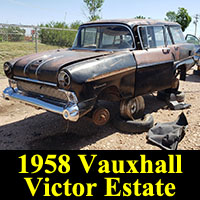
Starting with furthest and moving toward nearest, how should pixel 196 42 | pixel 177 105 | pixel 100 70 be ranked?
pixel 196 42 → pixel 177 105 → pixel 100 70

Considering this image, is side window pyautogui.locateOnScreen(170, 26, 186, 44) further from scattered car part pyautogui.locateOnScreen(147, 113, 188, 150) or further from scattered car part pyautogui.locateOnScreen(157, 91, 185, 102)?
scattered car part pyautogui.locateOnScreen(147, 113, 188, 150)

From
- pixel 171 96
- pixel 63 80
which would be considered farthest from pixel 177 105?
pixel 63 80

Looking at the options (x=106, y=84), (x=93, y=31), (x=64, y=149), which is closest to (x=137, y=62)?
(x=106, y=84)

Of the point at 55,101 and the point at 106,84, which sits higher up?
the point at 106,84

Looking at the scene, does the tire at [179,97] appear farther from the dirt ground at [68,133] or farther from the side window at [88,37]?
the side window at [88,37]

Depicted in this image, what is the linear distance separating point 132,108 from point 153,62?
91 centimetres

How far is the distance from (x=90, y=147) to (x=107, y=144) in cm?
28

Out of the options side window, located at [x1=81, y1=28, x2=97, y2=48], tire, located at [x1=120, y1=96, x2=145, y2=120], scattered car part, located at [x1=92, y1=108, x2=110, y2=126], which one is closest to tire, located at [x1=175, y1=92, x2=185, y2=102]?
tire, located at [x1=120, y1=96, x2=145, y2=120]

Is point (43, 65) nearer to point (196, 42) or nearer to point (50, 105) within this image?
point (50, 105)

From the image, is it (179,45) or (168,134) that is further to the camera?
(179,45)

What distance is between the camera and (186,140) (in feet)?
13.1

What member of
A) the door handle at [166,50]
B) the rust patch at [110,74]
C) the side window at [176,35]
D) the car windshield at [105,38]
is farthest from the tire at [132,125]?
the side window at [176,35]

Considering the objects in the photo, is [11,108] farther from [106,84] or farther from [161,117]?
[161,117]

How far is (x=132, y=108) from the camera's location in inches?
176
